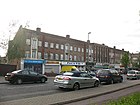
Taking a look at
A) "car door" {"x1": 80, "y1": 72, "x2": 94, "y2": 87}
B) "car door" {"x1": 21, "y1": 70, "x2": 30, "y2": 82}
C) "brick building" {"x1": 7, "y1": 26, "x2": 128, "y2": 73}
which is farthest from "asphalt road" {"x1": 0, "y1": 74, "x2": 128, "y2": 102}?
"brick building" {"x1": 7, "y1": 26, "x2": 128, "y2": 73}

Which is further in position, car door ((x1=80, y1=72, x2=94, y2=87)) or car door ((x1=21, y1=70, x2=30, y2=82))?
car door ((x1=21, y1=70, x2=30, y2=82))

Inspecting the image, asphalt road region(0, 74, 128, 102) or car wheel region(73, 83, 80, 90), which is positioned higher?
car wheel region(73, 83, 80, 90)

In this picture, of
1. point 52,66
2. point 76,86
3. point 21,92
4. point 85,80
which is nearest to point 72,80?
point 76,86

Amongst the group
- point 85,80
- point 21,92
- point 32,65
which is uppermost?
point 32,65

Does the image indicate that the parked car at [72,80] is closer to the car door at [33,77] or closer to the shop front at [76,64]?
the car door at [33,77]

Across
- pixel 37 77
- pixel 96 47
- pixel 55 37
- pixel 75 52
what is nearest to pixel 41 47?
pixel 55 37

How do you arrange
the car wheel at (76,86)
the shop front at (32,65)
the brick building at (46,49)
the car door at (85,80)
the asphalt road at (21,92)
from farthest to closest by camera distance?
the shop front at (32,65), the brick building at (46,49), the car door at (85,80), the car wheel at (76,86), the asphalt road at (21,92)

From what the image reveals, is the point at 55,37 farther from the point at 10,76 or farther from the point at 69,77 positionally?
the point at 69,77

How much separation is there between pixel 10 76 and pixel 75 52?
4545 cm

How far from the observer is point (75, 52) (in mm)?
67125

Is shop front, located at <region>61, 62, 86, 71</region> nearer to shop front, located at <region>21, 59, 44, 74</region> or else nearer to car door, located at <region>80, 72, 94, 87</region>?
shop front, located at <region>21, 59, 44, 74</region>

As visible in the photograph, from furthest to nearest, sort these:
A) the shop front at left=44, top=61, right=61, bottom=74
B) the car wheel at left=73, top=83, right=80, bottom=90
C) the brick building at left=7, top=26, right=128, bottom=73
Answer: the shop front at left=44, top=61, right=61, bottom=74, the brick building at left=7, top=26, right=128, bottom=73, the car wheel at left=73, top=83, right=80, bottom=90

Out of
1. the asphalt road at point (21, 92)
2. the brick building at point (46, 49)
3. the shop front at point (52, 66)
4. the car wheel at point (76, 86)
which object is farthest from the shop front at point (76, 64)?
the asphalt road at point (21, 92)

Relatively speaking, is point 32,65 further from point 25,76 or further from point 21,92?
point 21,92
